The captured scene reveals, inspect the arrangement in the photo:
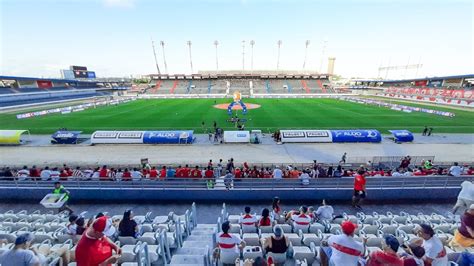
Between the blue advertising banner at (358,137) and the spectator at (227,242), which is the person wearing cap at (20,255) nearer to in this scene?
the spectator at (227,242)

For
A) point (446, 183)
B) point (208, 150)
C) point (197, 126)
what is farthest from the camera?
point (197, 126)

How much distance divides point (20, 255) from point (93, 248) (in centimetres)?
103

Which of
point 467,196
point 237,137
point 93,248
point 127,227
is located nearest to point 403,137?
point 237,137

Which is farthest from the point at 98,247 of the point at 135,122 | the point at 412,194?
the point at 135,122

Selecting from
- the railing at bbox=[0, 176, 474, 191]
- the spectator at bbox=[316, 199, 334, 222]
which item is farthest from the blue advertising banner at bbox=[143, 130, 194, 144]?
the spectator at bbox=[316, 199, 334, 222]

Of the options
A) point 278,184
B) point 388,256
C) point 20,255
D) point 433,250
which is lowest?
point 278,184

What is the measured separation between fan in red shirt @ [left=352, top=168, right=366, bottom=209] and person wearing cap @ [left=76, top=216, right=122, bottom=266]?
27.5 feet

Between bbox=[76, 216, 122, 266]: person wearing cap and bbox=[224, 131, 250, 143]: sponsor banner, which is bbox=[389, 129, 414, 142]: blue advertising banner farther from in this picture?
bbox=[76, 216, 122, 266]: person wearing cap

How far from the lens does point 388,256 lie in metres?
3.23

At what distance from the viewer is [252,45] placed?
102188 mm

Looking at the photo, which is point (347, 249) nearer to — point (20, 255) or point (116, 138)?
point (20, 255)

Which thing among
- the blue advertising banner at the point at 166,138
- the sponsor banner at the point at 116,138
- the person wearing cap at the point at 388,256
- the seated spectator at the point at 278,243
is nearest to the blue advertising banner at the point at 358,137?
the blue advertising banner at the point at 166,138

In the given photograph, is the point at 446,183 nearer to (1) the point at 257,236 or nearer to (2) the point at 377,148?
(1) the point at 257,236

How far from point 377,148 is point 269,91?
63.3 meters
